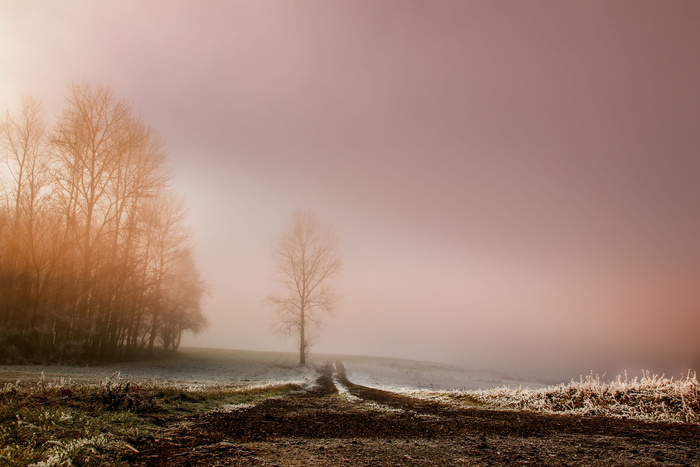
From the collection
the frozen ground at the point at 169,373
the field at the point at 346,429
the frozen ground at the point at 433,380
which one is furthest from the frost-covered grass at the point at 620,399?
the frozen ground at the point at 169,373

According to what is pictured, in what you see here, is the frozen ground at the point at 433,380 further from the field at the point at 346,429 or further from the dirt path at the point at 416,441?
the dirt path at the point at 416,441

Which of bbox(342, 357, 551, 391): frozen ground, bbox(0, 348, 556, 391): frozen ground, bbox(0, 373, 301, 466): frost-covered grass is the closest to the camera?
bbox(0, 373, 301, 466): frost-covered grass

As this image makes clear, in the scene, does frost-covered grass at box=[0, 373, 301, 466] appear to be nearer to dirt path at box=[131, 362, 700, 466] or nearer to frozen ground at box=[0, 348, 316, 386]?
dirt path at box=[131, 362, 700, 466]

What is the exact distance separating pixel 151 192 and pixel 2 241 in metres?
12.9

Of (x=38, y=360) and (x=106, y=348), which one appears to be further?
(x=106, y=348)

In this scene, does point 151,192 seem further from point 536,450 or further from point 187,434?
point 536,450

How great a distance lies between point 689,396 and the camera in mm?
9703

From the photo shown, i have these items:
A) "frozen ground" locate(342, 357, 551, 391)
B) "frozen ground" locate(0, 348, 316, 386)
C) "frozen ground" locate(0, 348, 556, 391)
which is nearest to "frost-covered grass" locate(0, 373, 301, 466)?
"frozen ground" locate(0, 348, 316, 386)

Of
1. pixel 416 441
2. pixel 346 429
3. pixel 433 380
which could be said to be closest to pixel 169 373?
pixel 433 380

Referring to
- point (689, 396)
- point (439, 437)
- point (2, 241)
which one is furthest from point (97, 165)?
point (689, 396)

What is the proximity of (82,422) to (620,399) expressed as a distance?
12672mm

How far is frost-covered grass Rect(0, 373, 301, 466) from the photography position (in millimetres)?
4773

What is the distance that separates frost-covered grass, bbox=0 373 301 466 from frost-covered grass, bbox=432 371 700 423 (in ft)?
31.9

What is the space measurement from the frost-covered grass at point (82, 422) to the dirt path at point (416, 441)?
515 mm
